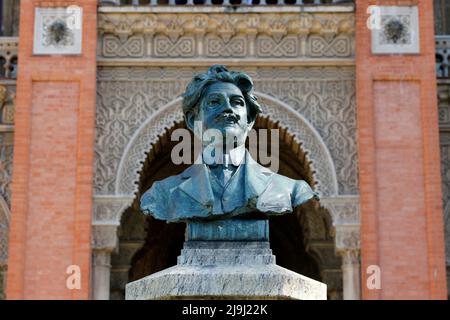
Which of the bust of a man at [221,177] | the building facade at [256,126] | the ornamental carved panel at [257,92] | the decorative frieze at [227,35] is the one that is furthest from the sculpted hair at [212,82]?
the decorative frieze at [227,35]

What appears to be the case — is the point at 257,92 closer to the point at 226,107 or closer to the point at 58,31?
the point at 58,31

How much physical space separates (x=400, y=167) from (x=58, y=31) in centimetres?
481

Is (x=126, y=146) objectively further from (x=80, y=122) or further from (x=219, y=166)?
(x=219, y=166)

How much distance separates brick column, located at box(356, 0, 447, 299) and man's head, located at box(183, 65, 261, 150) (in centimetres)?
699

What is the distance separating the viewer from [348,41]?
14367 millimetres

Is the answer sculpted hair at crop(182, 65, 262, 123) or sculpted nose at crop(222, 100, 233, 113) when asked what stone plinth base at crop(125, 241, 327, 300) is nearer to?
sculpted nose at crop(222, 100, 233, 113)

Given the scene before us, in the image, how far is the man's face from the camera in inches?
259

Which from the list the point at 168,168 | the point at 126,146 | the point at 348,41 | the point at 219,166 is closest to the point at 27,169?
the point at 126,146

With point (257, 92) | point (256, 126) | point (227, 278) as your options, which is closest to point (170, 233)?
point (256, 126)

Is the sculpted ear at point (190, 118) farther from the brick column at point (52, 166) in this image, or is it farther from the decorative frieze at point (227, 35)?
the decorative frieze at point (227, 35)

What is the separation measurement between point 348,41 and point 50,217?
456 cm

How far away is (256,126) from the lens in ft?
48.0

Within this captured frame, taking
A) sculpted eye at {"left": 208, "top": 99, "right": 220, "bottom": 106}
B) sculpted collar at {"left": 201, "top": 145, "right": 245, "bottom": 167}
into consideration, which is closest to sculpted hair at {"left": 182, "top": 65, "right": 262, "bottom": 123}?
sculpted eye at {"left": 208, "top": 99, "right": 220, "bottom": 106}

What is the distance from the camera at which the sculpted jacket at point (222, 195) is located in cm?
639
